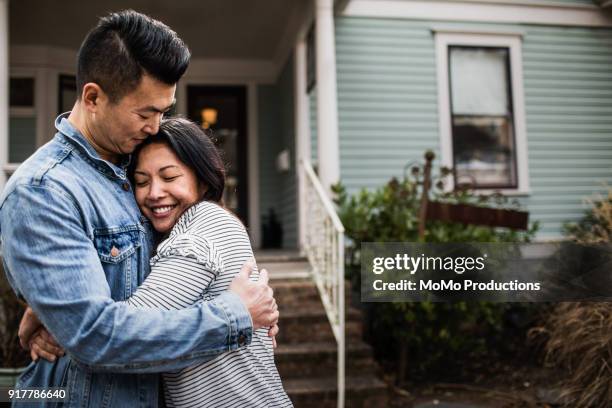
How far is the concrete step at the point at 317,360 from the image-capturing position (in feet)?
15.4

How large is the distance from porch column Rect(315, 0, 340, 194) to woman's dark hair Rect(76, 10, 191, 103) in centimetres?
455

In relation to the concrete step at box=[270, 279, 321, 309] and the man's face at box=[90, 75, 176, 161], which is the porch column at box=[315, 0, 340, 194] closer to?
the concrete step at box=[270, 279, 321, 309]

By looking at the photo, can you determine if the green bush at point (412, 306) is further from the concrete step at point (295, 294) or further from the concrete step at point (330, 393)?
the concrete step at point (330, 393)

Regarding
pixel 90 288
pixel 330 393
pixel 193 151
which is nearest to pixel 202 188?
pixel 193 151

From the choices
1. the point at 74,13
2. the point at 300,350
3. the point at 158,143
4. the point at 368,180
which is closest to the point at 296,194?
the point at 368,180

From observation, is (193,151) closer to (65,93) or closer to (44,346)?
(44,346)

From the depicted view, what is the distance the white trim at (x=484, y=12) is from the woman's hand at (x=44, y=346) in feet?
21.6

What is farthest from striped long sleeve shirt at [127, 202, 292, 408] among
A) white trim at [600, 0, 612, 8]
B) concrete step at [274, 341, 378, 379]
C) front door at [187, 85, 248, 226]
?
white trim at [600, 0, 612, 8]

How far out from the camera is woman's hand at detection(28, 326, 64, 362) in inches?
54.6

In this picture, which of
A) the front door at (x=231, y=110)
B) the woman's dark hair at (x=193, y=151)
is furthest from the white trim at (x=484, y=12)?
the woman's dark hair at (x=193, y=151)

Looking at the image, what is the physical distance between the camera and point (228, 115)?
907cm

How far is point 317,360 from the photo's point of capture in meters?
4.72

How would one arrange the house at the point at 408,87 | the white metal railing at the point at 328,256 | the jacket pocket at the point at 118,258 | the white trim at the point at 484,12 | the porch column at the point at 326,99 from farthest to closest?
the white trim at the point at 484,12
the house at the point at 408,87
the porch column at the point at 326,99
the white metal railing at the point at 328,256
the jacket pocket at the point at 118,258

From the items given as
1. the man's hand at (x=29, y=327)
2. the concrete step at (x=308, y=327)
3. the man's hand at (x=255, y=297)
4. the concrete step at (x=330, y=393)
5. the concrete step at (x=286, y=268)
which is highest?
the man's hand at (x=255, y=297)
